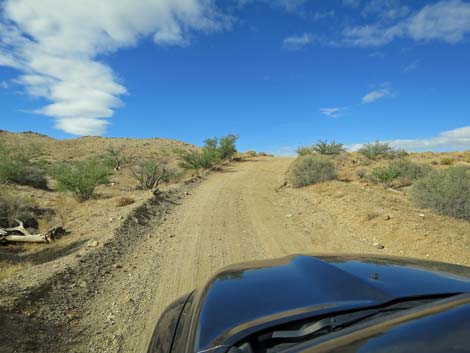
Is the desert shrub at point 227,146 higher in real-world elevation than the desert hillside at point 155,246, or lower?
higher

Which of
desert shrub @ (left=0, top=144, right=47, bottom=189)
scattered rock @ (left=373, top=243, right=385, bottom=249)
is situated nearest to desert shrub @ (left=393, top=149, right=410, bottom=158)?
scattered rock @ (left=373, top=243, right=385, bottom=249)

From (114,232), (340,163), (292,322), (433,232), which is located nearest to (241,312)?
(292,322)

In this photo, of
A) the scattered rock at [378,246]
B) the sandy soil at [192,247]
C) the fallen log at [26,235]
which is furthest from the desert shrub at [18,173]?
the scattered rock at [378,246]

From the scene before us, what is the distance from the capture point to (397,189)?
50.3 feet

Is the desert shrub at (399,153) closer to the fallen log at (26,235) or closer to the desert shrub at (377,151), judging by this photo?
the desert shrub at (377,151)

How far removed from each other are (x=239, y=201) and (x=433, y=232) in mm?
6845

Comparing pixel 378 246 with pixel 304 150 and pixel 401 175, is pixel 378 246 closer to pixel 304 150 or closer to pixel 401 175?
pixel 401 175

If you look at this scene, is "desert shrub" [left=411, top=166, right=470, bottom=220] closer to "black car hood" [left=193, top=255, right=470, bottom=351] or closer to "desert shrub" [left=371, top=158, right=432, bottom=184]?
"desert shrub" [left=371, top=158, right=432, bottom=184]

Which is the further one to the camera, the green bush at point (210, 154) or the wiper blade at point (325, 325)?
the green bush at point (210, 154)

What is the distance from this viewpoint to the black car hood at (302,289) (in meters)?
1.59

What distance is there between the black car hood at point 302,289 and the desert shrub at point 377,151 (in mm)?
28801

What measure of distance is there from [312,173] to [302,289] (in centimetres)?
1415

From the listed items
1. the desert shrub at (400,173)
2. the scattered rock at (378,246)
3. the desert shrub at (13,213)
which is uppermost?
the desert shrub at (400,173)

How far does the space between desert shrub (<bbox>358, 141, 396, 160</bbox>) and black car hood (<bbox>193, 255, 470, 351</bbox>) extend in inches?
1134
